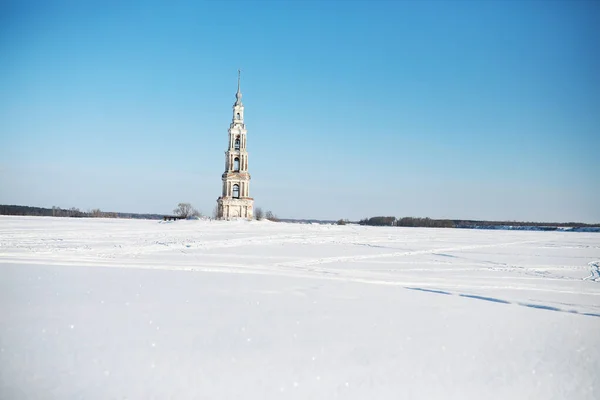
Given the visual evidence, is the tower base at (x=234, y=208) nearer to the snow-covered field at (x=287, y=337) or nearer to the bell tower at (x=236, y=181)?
the bell tower at (x=236, y=181)

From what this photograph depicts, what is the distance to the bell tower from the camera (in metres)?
57.0

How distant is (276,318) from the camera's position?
640 centimetres

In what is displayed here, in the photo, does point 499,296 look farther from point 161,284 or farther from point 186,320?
point 161,284

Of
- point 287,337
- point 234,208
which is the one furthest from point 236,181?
point 287,337

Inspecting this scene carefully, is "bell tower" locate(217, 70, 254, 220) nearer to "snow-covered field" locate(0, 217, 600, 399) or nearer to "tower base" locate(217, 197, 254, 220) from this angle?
"tower base" locate(217, 197, 254, 220)

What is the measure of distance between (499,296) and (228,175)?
167 ft

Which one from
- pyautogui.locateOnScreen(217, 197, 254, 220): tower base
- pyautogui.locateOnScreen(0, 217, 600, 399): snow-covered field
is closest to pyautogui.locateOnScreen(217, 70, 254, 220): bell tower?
pyautogui.locateOnScreen(217, 197, 254, 220): tower base

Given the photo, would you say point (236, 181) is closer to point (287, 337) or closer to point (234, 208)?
point (234, 208)

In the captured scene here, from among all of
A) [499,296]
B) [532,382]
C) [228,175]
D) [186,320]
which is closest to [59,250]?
[186,320]

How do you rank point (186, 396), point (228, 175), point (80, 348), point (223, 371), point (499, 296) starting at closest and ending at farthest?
point (186, 396) < point (223, 371) < point (80, 348) < point (499, 296) < point (228, 175)

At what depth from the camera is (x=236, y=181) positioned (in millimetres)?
57688

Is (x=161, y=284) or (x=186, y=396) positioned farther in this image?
(x=161, y=284)

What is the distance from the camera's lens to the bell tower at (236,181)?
57031 millimetres

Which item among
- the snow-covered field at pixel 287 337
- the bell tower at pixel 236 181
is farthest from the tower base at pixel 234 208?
the snow-covered field at pixel 287 337
